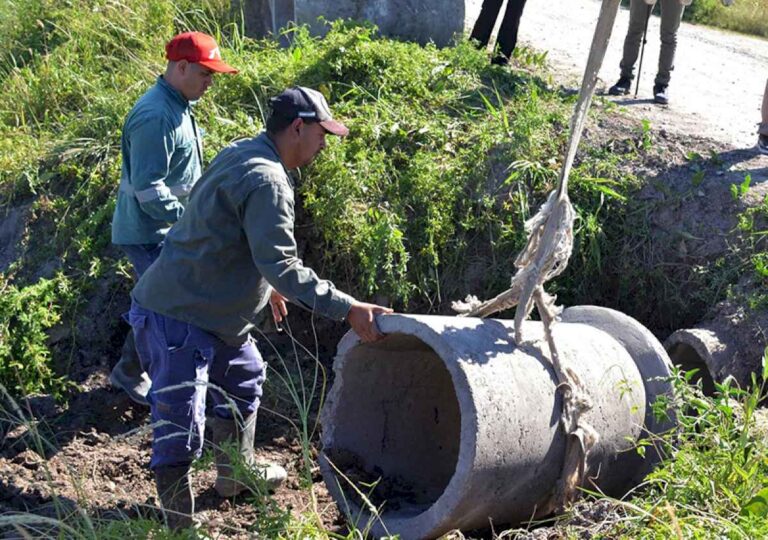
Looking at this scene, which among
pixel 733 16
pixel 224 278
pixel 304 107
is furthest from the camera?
pixel 733 16

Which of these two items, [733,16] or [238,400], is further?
[733,16]

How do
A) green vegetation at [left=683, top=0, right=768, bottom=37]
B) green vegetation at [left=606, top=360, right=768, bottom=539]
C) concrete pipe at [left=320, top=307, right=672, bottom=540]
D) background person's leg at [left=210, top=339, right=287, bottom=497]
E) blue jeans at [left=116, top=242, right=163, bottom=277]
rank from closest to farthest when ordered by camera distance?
green vegetation at [left=606, top=360, right=768, bottom=539] → concrete pipe at [left=320, top=307, right=672, bottom=540] → background person's leg at [left=210, top=339, right=287, bottom=497] → blue jeans at [left=116, top=242, right=163, bottom=277] → green vegetation at [left=683, top=0, right=768, bottom=37]

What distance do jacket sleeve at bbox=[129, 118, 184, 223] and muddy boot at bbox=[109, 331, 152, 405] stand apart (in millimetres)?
869

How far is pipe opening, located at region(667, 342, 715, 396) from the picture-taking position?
5.57m

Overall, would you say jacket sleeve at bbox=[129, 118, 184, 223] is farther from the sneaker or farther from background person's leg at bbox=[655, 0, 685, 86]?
background person's leg at bbox=[655, 0, 685, 86]

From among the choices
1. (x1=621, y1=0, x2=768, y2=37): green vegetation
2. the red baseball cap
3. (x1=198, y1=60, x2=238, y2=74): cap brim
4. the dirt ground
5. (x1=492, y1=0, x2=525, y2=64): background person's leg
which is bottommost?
the dirt ground

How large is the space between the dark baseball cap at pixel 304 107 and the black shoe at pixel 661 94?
4104 millimetres

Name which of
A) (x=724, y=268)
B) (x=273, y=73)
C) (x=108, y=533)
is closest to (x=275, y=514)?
(x=108, y=533)

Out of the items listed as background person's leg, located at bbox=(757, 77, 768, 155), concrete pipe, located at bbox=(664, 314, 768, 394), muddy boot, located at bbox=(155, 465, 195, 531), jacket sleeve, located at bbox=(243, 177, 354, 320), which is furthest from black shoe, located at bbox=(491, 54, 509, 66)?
muddy boot, located at bbox=(155, 465, 195, 531)

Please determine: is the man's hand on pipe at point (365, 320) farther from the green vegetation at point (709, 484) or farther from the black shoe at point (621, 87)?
the black shoe at point (621, 87)

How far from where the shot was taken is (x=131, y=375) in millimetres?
5332

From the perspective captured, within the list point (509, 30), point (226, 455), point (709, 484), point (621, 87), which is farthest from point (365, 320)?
point (621, 87)

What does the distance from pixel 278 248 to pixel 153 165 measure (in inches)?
48.4

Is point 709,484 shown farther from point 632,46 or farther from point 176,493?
point 632,46
